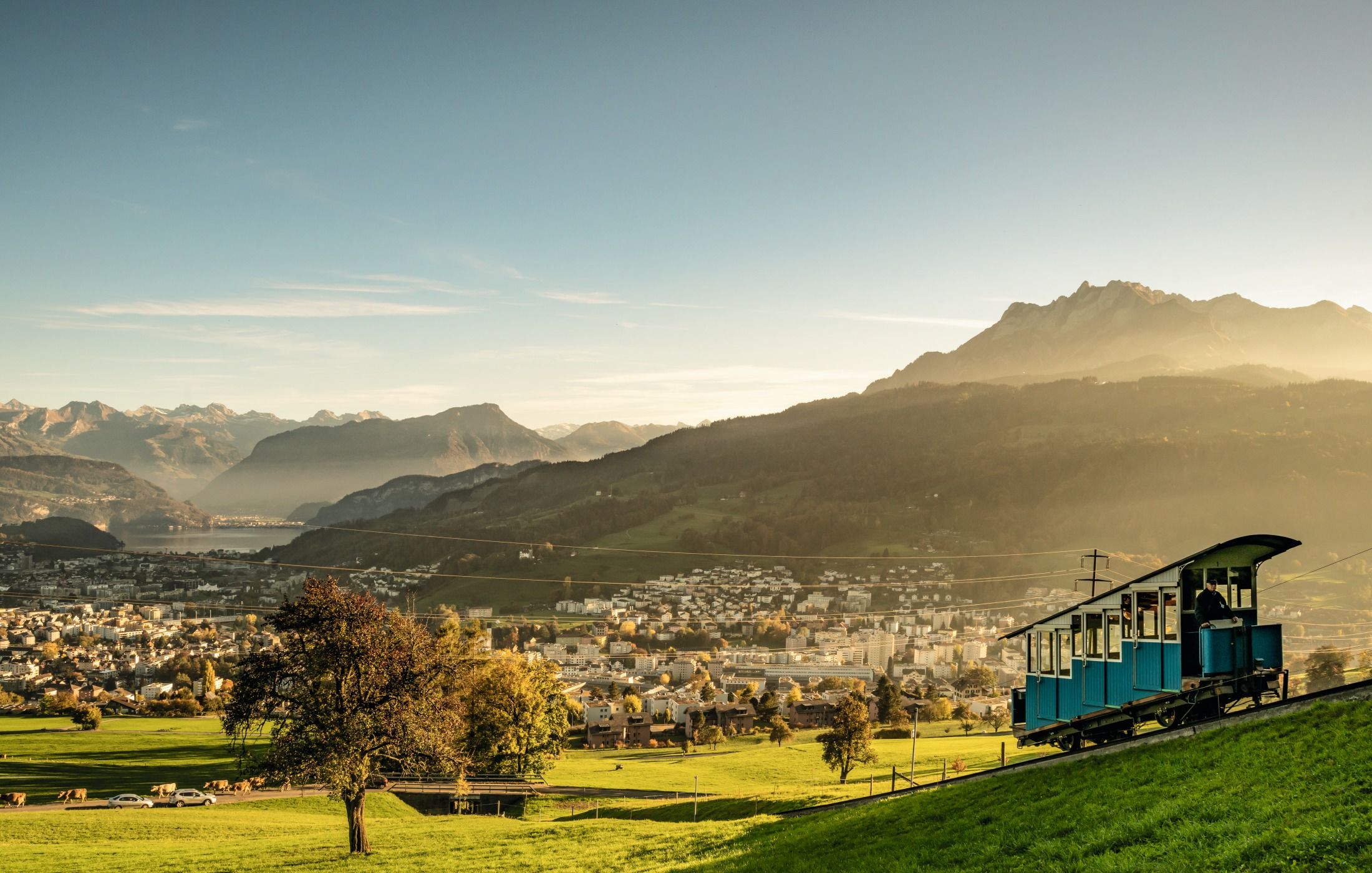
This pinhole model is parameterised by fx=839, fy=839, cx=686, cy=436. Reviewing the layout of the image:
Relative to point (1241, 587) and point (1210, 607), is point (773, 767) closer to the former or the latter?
point (1241, 587)

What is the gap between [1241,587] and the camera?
21.0 meters

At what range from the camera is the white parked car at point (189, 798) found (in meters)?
45.2

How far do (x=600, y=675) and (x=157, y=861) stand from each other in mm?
105532

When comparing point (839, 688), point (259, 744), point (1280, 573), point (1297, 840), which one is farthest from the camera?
point (1280, 573)

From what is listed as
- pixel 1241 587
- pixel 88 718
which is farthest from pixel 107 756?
pixel 1241 587

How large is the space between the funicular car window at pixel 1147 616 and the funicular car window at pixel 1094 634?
54.2 inches

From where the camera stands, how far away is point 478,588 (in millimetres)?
199125

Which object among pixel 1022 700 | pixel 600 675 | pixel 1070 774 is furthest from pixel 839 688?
pixel 1070 774

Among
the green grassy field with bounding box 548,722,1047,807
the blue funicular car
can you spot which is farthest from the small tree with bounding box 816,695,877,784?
the blue funicular car

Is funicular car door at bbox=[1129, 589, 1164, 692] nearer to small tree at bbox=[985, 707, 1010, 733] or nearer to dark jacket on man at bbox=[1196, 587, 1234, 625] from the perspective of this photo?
dark jacket on man at bbox=[1196, 587, 1234, 625]

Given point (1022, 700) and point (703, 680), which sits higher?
point (1022, 700)

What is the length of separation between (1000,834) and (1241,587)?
10299 millimetres

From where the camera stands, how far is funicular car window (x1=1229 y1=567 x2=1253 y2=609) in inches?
825

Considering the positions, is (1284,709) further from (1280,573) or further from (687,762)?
(1280,573)
